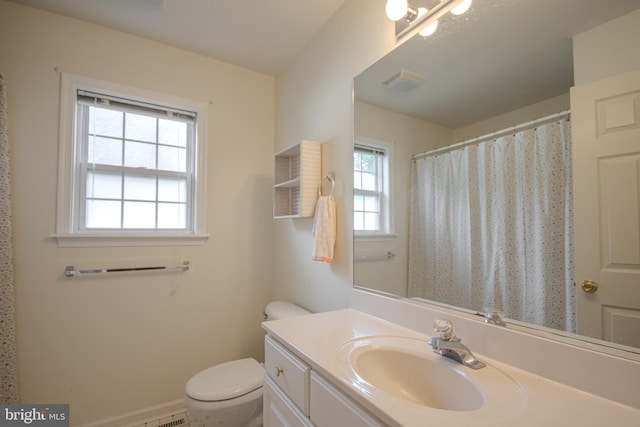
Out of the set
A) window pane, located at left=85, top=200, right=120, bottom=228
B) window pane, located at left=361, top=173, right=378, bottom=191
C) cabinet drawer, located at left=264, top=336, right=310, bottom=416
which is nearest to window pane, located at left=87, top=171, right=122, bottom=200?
window pane, located at left=85, top=200, right=120, bottom=228

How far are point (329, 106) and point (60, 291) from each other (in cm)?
190

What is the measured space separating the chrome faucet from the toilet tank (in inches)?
42.1

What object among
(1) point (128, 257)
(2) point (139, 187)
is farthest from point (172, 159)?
(1) point (128, 257)

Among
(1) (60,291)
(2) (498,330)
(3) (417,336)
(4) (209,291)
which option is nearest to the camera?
(2) (498,330)

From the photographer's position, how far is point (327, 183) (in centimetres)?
169

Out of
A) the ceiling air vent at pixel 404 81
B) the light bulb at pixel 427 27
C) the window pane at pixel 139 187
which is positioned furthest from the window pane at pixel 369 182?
the window pane at pixel 139 187

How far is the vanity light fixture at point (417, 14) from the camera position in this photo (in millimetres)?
1076

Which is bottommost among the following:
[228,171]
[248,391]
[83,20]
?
[248,391]

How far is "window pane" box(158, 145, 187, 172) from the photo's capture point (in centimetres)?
204

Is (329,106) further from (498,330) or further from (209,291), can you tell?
(209,291)

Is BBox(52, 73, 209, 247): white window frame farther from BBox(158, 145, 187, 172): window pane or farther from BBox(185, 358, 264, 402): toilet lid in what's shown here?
BBox(185, 358, 264, 402): toilet lid

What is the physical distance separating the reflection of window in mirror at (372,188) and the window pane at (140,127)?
4.87 feet

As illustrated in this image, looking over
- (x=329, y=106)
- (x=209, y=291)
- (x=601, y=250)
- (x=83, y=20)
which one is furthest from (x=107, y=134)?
(x=601, y=250)

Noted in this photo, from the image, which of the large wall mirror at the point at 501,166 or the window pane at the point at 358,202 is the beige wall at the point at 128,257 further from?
Answer: the large wall mirror at the point at 501,166
